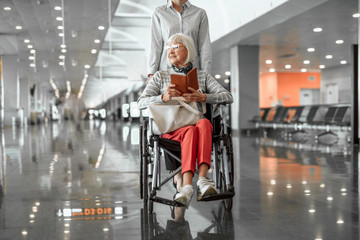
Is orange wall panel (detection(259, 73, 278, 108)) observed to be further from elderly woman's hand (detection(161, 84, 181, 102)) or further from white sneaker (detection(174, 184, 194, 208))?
white sneaker (detection(174, 184, 194, 208))

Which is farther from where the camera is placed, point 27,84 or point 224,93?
point 27,84

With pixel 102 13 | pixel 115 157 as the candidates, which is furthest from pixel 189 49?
pixel 102 13

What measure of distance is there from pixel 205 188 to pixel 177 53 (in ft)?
3.55

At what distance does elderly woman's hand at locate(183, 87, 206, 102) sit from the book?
0.04 m

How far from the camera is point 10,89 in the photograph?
2431cm

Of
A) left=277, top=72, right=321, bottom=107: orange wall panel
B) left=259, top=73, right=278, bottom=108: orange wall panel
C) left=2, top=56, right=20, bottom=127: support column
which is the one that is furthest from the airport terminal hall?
left=277, top=72, right=321, bottom=107: orange wall panel

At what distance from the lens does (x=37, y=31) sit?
51.7 ft

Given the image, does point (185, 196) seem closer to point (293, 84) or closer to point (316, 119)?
point (316, 119)

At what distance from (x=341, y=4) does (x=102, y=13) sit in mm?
7724

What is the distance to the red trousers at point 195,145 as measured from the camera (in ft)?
9.29

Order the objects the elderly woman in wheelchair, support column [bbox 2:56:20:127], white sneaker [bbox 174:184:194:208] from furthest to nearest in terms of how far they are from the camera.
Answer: support column [bbox 2:56:20:127] → the elderly woman in wheelchair → white sneaker [bbox 174:184:194:208]

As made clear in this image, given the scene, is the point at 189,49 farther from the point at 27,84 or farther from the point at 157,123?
the point at 27,84

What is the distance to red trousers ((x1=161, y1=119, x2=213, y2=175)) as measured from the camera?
2.83 meters

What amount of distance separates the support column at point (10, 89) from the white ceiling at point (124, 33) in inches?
184
